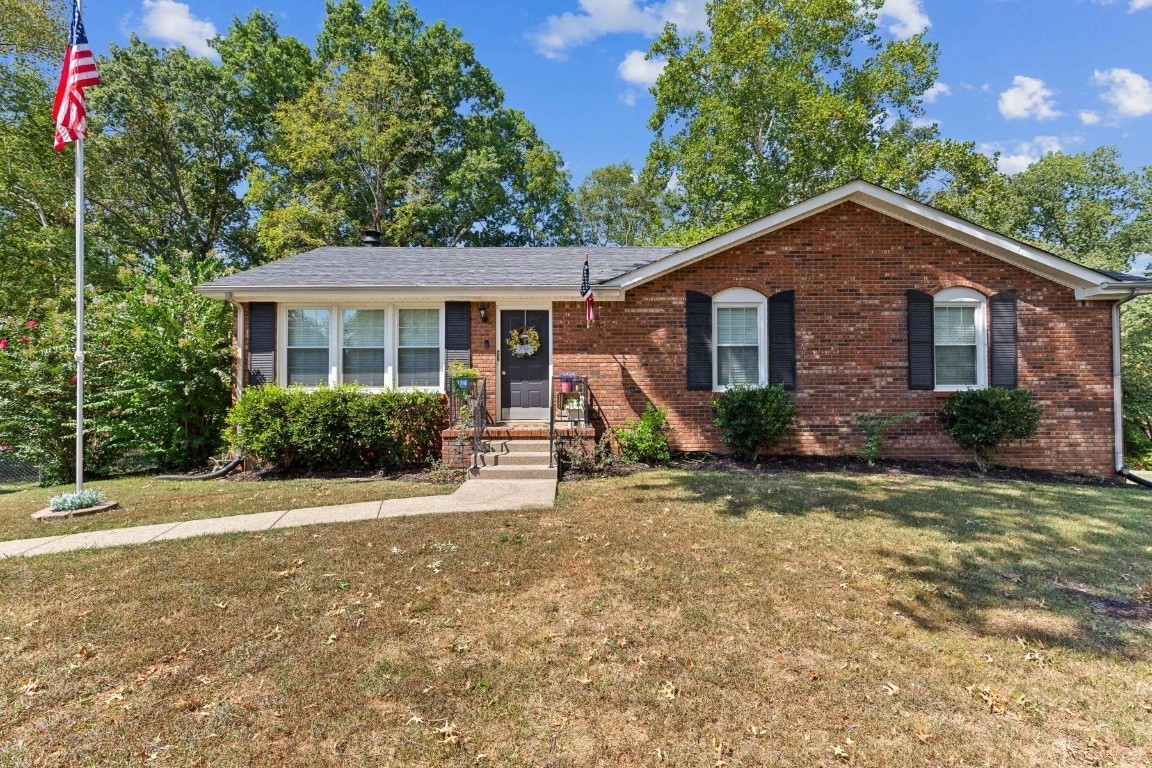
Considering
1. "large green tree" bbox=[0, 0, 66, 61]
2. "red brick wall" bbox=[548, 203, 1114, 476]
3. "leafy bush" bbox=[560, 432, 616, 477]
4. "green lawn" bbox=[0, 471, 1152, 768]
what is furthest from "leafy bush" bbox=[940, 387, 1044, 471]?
"large green tree" bbox=[0, 0, 66, 61]

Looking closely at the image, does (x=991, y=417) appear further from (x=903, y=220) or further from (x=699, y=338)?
(x=699, y=338)

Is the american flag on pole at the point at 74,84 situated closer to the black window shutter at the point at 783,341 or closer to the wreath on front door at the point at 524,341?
the wreath on front door at the point at 524,341

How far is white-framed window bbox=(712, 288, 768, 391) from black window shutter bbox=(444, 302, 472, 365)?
430cm

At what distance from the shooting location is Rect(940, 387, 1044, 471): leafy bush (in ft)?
25.5

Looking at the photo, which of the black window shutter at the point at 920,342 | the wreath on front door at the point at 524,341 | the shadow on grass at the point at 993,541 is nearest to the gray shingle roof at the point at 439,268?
the wreath on front door at the point at 524,341

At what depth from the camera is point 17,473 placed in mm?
9000

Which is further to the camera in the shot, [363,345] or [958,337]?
[363,345]

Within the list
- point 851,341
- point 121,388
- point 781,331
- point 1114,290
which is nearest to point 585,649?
point 781,331

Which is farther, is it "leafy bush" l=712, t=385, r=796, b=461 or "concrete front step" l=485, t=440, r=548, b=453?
"leafy bush" l=712, t=385, r=796, b=461

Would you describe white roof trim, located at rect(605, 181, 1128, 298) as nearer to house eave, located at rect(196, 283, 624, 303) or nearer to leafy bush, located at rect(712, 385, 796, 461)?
house eave, located at rect(196, 283, 624, 303)

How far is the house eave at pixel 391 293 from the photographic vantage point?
8.36 meters

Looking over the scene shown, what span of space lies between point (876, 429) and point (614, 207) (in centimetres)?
2381

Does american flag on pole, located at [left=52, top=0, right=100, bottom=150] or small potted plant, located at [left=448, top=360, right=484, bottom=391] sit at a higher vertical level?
american flag on pole, located at [left=52, top=0, right=100, bottom=150]

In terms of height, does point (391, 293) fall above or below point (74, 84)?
below
